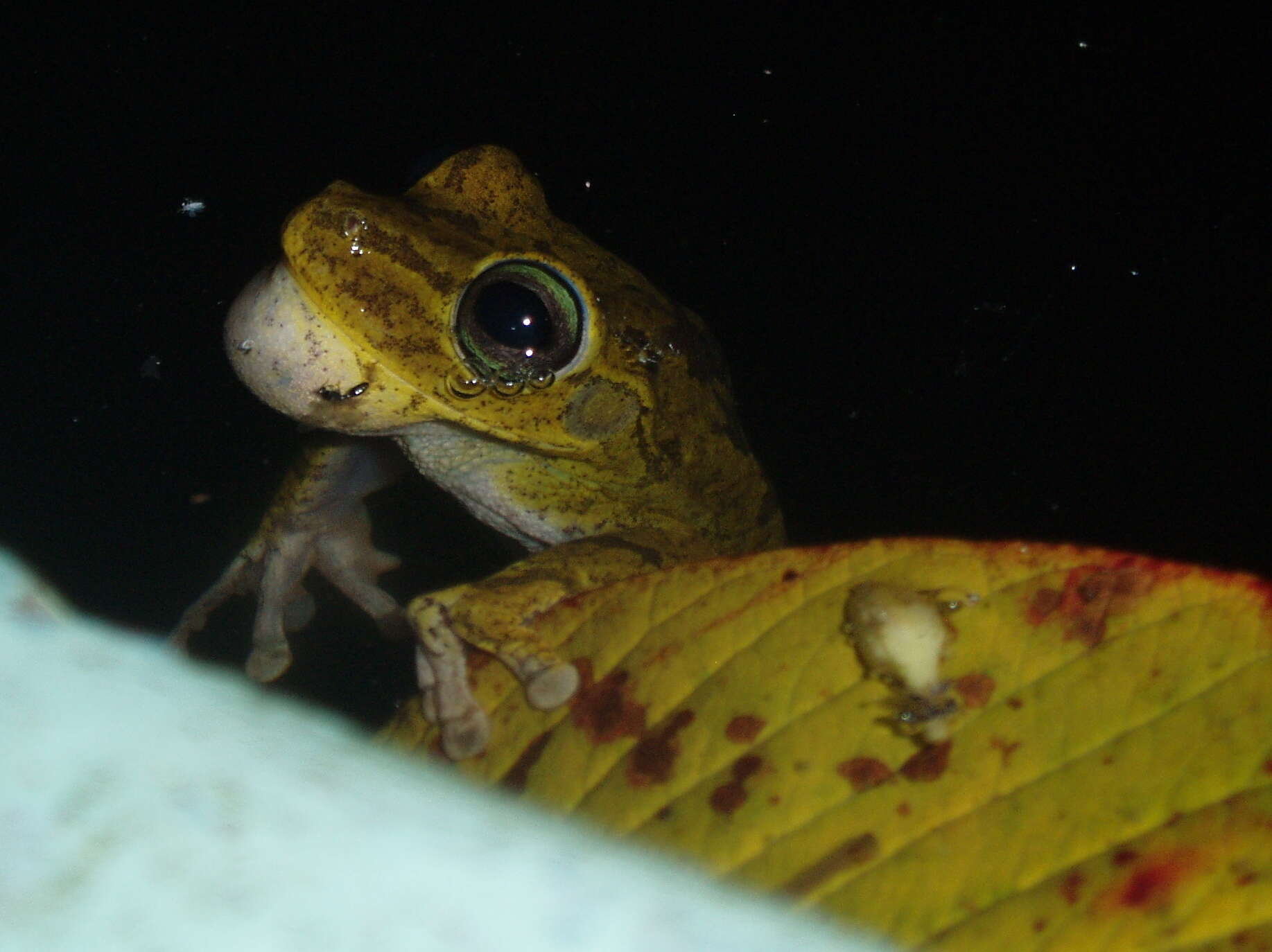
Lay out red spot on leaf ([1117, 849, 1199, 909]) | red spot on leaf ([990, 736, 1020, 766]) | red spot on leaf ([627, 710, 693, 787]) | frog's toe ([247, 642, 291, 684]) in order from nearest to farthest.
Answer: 1. red spot on leaf ([1117, 849, 1199, 909])
2. red spot on leaf ([990, 736, 1020, 766])
3. red spot on leaf ([627, 710, 693, 787])
4. frog's toe ([247, 642, 291, 684])

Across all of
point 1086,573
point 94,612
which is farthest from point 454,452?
point 1086,573

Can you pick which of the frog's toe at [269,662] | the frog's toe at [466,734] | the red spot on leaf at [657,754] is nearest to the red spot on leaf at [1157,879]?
the red spot on leaf at [657,754]

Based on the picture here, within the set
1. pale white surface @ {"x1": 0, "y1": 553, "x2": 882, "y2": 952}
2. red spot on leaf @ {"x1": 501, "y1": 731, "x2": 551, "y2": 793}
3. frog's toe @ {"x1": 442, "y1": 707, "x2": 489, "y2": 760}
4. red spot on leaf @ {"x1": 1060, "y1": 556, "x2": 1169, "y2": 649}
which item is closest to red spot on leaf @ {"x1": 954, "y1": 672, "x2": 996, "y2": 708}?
red spot on leaf @ {"x1": 1060, "y1": 556, "x2": 1169, "y2": 649}

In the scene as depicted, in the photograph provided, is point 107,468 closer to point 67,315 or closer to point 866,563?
point 67,315

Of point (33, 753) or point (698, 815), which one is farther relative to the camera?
point (698, 815)

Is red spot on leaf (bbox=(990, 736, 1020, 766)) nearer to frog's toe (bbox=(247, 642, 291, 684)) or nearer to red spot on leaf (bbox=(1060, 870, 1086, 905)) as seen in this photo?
red spot on leaf (bbox=(1060, 870, 1086, 905))

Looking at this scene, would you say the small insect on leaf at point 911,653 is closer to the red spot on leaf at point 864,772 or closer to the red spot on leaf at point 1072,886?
the red spot on leaf at point 864,772
